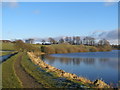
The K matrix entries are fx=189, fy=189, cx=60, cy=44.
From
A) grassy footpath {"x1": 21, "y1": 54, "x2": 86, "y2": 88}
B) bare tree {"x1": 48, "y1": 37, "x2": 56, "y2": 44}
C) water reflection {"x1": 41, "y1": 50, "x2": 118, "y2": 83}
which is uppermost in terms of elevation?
bare tree {"x1": 48, "y1": 37, "x2": 56, "y2": 44}

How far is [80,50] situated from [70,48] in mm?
4906

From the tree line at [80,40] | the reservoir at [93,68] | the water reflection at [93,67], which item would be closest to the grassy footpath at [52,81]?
the reservoir at [93,68]

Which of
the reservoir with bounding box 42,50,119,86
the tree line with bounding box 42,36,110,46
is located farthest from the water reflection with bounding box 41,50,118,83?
the tree line with bounding box 42,36,110,46

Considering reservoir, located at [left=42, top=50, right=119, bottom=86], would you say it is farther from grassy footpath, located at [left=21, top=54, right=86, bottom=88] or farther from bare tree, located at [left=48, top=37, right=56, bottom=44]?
bare tree, located at [left=48, top=37, right=56, bottom=44]

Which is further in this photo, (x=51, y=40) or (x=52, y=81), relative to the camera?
(x=51, y=40)

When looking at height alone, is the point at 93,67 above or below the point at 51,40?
below

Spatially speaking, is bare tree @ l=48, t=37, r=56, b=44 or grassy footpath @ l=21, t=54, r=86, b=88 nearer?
grassy footpath @ l=21, t=54, r=86, b=88

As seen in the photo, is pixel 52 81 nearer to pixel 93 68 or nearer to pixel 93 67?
pixel 93 68

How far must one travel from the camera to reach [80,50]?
80.9 metres

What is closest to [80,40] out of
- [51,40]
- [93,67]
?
[51,40]

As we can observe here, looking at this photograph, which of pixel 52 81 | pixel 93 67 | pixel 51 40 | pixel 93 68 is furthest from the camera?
pixel 51 40

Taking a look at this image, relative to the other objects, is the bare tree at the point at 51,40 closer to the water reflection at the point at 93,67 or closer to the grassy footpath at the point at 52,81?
the water reflection at the point at 93,67

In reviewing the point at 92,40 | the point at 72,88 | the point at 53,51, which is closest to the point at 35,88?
the point at 72,88

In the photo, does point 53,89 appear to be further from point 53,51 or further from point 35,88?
point 53,51
